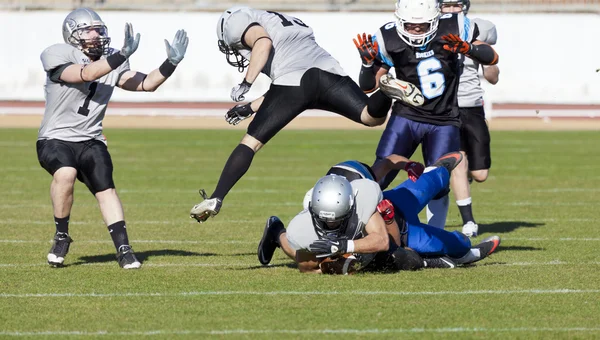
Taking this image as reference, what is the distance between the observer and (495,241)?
288 inches

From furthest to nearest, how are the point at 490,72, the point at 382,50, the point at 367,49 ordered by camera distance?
the point at 490,72
the point at 382,50
the point at 367,49

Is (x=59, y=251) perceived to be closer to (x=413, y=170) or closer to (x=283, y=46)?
(x=283, y=46)

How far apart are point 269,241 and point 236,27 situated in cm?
164

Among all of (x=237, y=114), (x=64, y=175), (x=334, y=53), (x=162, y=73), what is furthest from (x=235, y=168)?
(x=334, y=53)

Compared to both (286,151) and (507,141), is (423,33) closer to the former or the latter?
(286,151)

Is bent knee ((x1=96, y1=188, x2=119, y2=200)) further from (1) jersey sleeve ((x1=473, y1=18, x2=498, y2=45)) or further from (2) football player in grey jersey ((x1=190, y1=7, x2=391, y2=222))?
(1) jersey sleeve ((x1=473, y1=18, x2=498, y2=45))

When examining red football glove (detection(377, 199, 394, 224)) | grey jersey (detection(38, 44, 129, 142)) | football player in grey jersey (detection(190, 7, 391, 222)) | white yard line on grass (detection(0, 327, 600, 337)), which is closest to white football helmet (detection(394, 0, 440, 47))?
football player in grey jersey (detection(190, 7, 391, 222))

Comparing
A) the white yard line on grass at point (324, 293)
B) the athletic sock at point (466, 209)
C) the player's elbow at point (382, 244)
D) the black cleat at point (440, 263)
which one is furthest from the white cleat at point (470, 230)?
the white yard line on grass at point (324, 293)

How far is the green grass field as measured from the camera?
5.26 metres

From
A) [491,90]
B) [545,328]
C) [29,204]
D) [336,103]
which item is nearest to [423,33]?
[336,103]

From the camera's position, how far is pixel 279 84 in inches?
292

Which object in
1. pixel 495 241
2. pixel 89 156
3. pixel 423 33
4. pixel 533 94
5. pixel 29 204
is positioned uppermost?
pixel 423 33

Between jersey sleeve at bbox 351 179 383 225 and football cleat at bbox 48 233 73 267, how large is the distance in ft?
7.32

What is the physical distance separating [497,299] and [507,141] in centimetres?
1501
